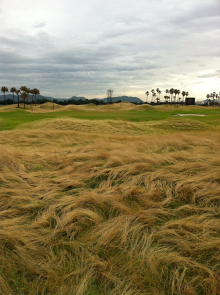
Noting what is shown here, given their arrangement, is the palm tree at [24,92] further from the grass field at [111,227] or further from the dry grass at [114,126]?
the grass field at [111,227]

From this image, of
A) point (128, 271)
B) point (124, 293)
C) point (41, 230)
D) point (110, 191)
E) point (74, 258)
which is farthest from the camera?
point (110, 191)

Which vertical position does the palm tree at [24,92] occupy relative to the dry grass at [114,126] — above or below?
above

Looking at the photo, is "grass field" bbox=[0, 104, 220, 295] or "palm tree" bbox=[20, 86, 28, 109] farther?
"palm tree" bbox=[20, 86, 28, 109]

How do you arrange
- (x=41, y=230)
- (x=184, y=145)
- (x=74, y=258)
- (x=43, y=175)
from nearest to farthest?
1. (x=74, y=258)
2. (x=41, y=230)
3. (x=43, y=175)
4. (x=184, y=145)

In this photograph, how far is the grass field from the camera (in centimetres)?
209

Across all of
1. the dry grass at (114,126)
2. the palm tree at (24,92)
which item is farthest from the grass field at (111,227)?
the palm tree at (24,92)

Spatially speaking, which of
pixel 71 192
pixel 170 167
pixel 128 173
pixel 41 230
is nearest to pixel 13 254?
pixel 41 230

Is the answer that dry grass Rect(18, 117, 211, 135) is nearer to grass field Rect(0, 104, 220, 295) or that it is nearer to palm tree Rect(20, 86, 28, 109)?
grass field Rect(0, 104, 220, 295)

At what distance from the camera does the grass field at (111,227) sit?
6.87 ft

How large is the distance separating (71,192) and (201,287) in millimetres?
2557

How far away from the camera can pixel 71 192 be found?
3.95 m

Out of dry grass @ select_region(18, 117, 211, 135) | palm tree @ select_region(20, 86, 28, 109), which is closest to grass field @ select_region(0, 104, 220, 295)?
dry grass @ select_region(18, 117, 211, 135)

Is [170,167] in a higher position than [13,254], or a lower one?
higher

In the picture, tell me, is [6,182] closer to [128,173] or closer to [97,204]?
[97,204]
